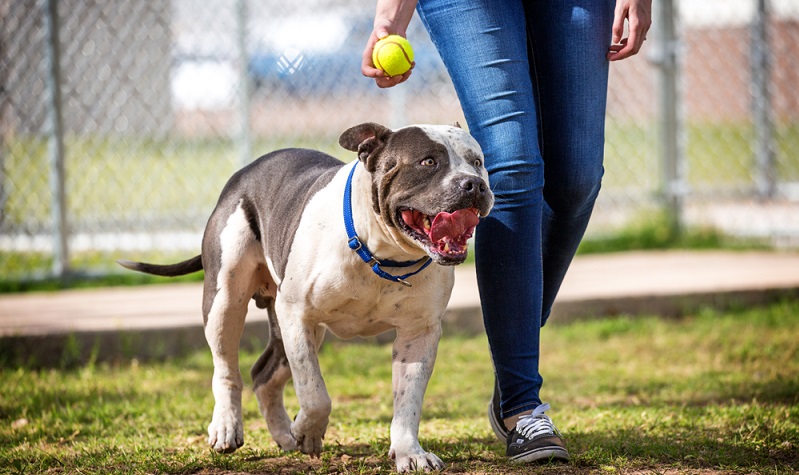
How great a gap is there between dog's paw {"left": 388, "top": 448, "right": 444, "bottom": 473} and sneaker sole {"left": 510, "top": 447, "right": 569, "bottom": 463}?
10.8 inches

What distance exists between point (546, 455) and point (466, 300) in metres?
2.87

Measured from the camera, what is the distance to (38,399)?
14.8 feet

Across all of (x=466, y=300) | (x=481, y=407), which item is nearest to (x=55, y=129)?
(x=466, y=300)

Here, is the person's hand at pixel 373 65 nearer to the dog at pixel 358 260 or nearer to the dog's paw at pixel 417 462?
the dog at pixel 358 260

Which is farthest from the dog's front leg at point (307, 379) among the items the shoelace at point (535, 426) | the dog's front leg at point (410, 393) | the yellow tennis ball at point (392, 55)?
the yellow tennis ball at point (392, 55)

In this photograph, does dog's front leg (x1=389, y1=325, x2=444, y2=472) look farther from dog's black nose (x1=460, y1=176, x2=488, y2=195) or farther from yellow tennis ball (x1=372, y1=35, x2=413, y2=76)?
yellow tennis ball (x1=372, y1=35, x2=413, y2=76)

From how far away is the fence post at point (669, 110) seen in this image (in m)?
7.76

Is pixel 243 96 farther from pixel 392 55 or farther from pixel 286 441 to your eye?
pixel 392 55

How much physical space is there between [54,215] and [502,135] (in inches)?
166

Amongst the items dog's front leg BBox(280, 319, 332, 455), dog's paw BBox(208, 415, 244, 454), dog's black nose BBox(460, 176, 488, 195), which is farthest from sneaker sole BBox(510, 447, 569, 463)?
dog's paw BBox(208, 415, 244, 454)

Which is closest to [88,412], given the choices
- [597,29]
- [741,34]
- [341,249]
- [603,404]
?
[341,249]

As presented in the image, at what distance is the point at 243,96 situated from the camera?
7188mm

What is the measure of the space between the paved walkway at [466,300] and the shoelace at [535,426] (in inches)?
102

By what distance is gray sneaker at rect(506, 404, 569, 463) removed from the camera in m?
3.19
